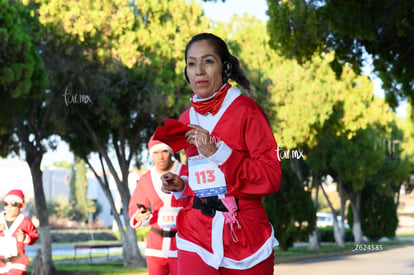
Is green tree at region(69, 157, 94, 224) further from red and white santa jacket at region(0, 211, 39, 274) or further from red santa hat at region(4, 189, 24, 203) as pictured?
red and white santa jacket at region(0, 211, 39, 274)

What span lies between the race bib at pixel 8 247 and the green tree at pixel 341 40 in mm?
6473

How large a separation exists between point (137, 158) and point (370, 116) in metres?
16.2

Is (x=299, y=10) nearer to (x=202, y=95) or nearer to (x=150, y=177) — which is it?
(x=150, y=177)

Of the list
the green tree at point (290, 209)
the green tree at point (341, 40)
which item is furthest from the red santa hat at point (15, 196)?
the green tree at point (290, 209)

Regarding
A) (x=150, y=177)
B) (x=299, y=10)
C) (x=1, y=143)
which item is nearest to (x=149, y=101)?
(x=1, y=143)

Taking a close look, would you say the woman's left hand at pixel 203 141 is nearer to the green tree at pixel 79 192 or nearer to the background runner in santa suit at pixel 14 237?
the background runner in santa suit at pixel 14 237

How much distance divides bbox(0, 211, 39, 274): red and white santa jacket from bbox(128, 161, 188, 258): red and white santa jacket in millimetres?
1887

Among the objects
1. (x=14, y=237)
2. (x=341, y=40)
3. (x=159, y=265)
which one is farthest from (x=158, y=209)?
(x=341, y=40)

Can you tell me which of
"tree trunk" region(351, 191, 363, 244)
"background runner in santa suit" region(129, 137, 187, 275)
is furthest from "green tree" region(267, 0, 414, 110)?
"tree trunk" region(351, 191, 363, 244)

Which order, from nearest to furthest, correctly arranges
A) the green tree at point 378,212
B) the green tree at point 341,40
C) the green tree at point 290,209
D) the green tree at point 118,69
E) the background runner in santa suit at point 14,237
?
1. the background runner in santa suit at point 14,237
2. the green tree at point 341,40
3. the green tree at point 118,69
4. the green tree at point 290,209
5. the green tree at point 378,212

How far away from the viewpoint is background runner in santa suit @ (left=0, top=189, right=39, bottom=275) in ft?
31.0

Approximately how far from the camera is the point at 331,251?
32.7m

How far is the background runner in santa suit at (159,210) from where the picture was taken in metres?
8.05

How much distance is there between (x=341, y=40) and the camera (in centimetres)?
1488
